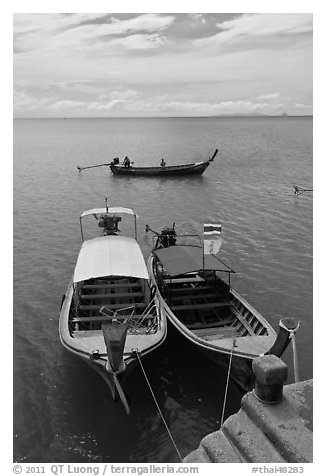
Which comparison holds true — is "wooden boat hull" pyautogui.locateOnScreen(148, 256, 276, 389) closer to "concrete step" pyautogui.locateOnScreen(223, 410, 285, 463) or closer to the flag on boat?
the flag on boat

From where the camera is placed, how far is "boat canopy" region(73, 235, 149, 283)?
631 inches

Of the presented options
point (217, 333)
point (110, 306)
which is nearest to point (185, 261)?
point (217, 333)

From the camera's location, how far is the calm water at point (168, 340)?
1248 cm

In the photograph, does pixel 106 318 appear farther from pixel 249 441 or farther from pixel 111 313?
pixel 249 441

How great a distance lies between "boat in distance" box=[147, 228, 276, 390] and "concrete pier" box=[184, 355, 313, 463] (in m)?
5.99

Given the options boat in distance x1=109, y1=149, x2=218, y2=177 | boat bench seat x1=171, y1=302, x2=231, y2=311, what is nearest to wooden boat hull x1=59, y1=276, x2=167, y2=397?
boat bench seat x1=171, y1=302, x2=231, y2=311

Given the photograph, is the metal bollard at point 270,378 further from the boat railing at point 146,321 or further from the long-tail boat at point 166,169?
the long-tail boat at point 166,169

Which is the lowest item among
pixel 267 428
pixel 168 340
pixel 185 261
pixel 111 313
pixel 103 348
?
pixel 168 340

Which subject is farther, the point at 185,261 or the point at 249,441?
the point at 185,261

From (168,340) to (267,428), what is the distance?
1025 cm

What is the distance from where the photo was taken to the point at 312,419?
662 cm

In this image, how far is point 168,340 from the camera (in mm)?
16578

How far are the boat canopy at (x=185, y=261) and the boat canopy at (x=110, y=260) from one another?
3.15 ft

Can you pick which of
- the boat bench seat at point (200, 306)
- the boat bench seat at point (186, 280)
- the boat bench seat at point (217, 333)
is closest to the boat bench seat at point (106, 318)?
the boat bench seat at point (200, 306)
